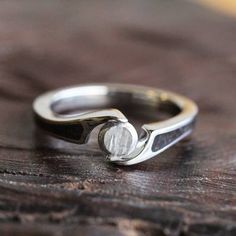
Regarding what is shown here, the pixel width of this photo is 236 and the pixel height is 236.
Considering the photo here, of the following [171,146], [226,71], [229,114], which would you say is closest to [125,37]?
[226,71]

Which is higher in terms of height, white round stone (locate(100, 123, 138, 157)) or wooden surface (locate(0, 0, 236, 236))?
white round stone (locate(100, 123, 138, 157))

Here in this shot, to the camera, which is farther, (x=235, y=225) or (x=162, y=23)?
(x=162, y=23)

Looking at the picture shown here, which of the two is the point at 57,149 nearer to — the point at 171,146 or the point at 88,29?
the point at 171,146

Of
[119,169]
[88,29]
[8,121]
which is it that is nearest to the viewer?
[119,169]

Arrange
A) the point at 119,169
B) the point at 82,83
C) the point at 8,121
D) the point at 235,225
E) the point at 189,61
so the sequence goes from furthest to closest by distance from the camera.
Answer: the point at 189,61 < the point at 82,83 < the point at 8,121 < the point at 119,169 < the point at 235,225
